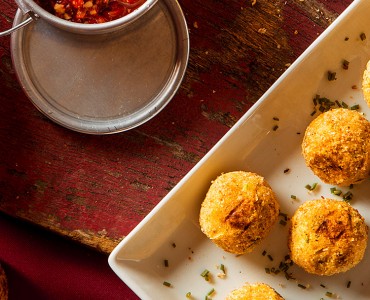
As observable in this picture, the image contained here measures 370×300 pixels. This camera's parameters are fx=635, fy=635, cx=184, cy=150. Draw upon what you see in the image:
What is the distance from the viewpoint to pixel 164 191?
209 cm

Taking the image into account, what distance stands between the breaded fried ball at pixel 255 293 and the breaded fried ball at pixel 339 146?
38 cm

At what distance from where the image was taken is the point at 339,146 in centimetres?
188

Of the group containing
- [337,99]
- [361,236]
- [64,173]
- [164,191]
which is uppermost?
[337,99]

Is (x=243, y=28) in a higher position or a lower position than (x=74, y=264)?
higher

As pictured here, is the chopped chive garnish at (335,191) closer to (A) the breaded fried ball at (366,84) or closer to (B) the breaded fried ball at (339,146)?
(B) the breaded fried ball at (339,146)

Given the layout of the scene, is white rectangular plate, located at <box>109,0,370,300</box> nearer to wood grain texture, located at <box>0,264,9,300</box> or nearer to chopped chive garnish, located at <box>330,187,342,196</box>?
chopped chive garnish, located at <box>330,187,342,196</box>

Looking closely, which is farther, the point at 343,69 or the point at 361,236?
the point at 343,69

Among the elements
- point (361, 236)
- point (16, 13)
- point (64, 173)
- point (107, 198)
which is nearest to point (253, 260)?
point (361, 236)

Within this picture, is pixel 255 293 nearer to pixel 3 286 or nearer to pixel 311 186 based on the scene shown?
pixel 311 186

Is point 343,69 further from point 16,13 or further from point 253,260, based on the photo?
point 16,13

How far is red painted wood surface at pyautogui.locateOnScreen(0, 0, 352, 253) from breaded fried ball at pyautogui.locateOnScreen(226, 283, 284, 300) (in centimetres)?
40

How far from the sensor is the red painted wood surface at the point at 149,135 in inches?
81.6

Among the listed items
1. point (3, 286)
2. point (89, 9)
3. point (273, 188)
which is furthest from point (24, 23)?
point (273, 188)

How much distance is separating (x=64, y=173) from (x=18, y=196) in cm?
17
